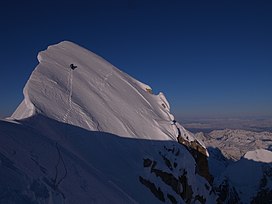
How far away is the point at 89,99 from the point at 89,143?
4767 millimetres

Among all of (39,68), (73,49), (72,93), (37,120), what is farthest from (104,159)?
(73,49)

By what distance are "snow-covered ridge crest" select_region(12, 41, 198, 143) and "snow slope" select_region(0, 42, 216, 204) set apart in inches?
3.0

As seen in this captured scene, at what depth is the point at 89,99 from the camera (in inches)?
798

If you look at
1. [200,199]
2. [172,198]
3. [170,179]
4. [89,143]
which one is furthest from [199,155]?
[89,143]

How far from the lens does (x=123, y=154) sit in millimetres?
17781

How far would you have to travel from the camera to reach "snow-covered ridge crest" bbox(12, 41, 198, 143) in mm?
17000

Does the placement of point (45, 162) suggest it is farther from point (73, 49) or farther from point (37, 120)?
point (73, 49)

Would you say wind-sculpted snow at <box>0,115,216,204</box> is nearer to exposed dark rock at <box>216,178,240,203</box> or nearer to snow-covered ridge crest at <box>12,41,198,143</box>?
snow-covered ridge crest at <box>12,41,198,143</box>

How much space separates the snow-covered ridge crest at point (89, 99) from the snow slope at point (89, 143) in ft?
0.25

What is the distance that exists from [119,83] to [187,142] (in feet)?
24.4

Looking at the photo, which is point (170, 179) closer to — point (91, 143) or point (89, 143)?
point (91, 143)

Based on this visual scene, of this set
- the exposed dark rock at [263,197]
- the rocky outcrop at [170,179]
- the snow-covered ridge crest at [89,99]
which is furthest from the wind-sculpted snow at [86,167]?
the exposed dark rock at [263,197]

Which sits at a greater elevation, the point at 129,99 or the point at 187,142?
the point at 129,99

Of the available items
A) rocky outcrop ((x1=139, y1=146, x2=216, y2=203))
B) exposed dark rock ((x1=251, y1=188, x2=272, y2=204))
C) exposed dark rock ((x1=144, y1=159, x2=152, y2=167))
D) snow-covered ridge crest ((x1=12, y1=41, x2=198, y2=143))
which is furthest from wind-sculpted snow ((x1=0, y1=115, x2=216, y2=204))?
exposed dark rock ((x1=251, y1=188, x2=272, y2=204))
